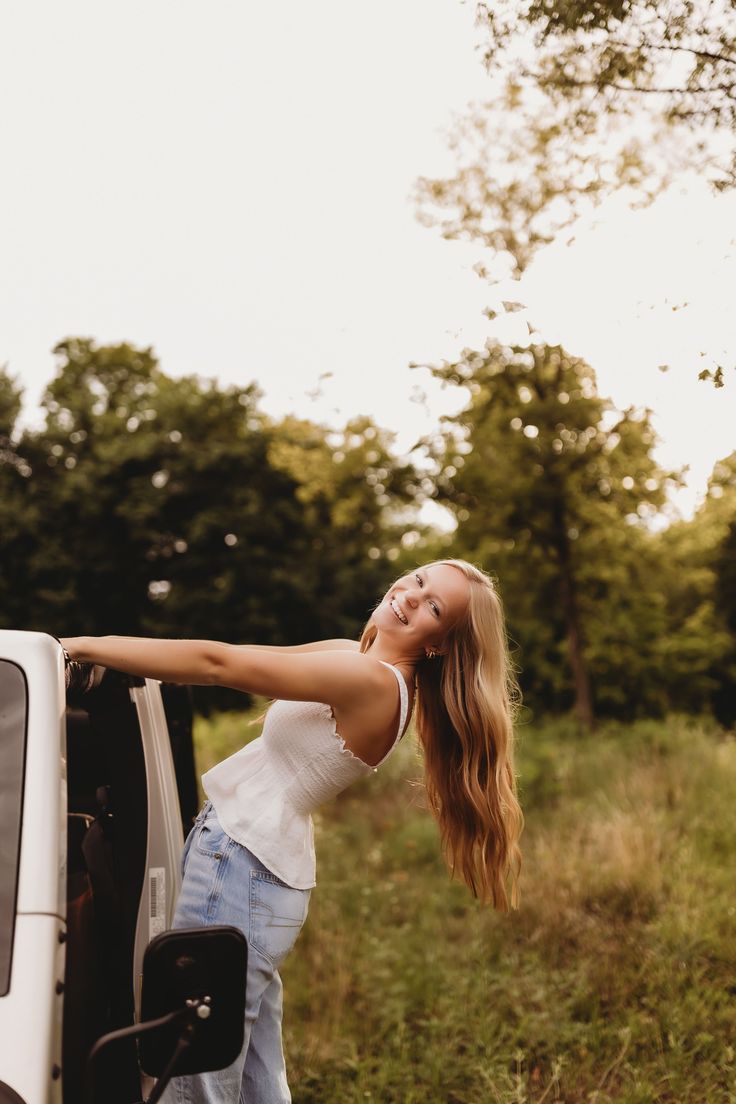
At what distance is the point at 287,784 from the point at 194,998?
69cm

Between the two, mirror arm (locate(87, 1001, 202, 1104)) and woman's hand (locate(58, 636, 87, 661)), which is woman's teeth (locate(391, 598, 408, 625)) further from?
mirror arm (locate(87, 1001, 202, 1104))

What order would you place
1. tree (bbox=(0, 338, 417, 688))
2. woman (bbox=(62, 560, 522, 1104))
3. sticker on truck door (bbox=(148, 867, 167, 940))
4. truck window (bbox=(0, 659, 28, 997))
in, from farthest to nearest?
tree (bbox=(0, 338, 417, 688)), sticker on truck door (bbox=(148, 867, 167, 940)), woman (bbox=(62, 560, 522, 1104)), truck window (bbox=(0, 659, 28, 997))

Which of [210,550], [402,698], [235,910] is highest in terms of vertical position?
[210,550]

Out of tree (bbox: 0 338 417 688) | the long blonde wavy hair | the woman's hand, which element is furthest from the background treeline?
the woman's hand

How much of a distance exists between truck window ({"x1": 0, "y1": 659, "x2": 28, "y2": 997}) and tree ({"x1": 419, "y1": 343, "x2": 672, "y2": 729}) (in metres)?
8.68

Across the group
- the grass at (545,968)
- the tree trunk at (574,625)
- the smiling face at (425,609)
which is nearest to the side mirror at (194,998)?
the smiling face at (425,609)

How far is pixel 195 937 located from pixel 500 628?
1359 mm

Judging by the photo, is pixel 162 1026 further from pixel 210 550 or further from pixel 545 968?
pixel 210 550

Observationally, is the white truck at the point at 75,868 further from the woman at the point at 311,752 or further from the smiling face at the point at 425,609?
the smiling face at the point at 425,609

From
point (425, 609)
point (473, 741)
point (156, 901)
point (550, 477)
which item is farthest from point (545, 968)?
point (550, 477)

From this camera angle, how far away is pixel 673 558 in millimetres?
13531

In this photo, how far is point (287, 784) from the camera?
8.16 ft

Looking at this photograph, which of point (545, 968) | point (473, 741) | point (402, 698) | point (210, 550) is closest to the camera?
point (402, 698)

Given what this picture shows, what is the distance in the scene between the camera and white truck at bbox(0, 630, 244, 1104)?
6.01 ft
